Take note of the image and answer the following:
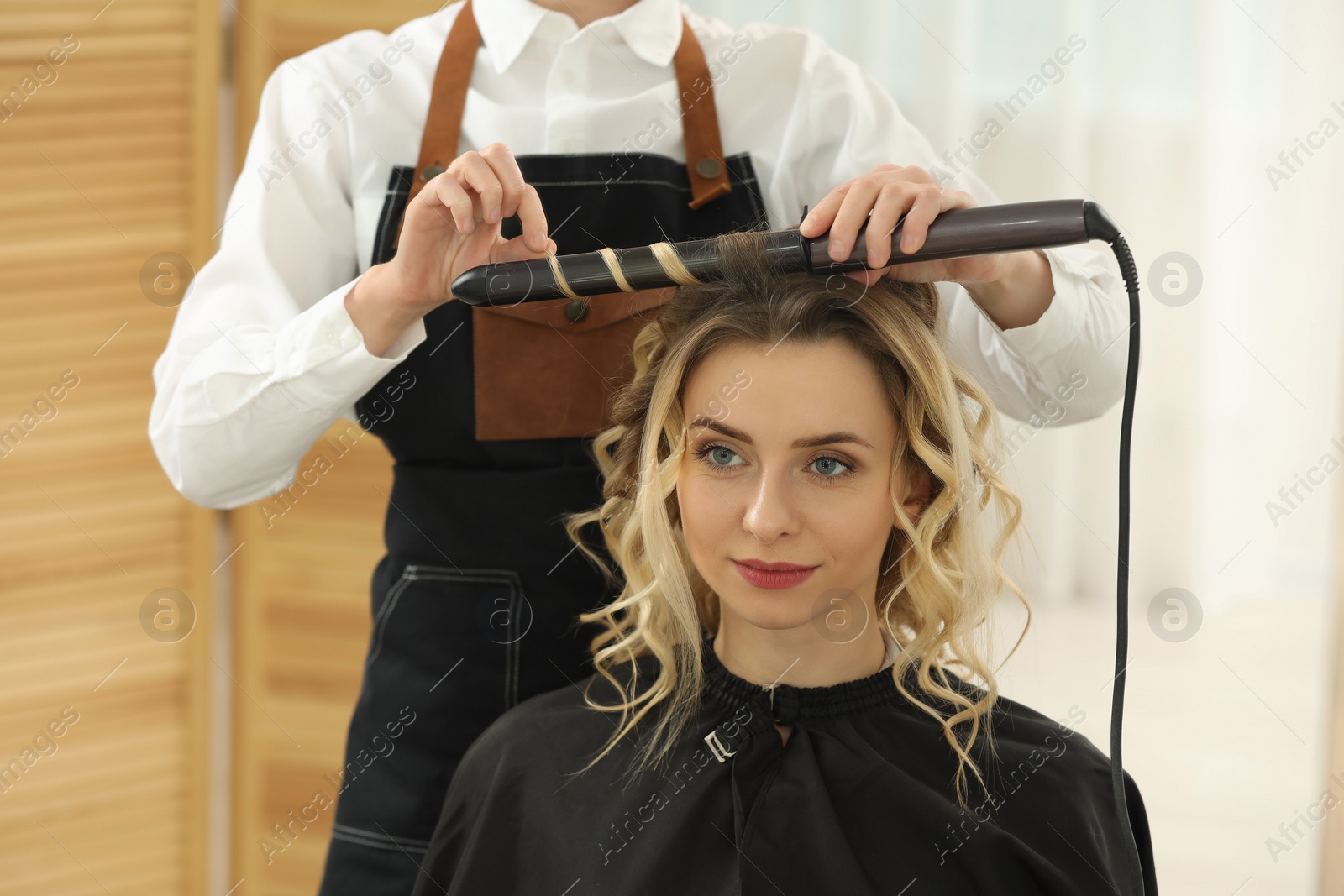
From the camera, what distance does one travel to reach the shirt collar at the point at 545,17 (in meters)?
1.46

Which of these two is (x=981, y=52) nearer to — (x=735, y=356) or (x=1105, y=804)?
(x=735, y=356)

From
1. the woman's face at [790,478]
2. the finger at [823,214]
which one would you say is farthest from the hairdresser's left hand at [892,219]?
the woman's face at [790,478]

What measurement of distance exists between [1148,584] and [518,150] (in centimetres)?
173

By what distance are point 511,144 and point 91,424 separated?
116 cm

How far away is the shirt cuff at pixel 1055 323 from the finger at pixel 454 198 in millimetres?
596

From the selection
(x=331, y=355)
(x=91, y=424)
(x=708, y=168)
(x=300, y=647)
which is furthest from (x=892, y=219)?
(x=300, y=647)

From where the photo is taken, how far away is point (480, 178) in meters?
1.08

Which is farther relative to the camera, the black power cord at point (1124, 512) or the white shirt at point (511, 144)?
the white shirt at point (511, 144)

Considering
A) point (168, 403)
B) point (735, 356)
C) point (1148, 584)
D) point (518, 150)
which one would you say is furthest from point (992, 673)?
point (1148, 584)

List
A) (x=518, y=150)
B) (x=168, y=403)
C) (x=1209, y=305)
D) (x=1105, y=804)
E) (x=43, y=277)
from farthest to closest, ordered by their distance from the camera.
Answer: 1. (x=1209, y=305)
2. (x=43, y=277)
3. (x=518, y=150)
4. (x=168, y=403)
5. (x=1105, y=804)

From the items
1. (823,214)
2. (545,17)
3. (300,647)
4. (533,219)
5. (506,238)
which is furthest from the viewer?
(300,647)

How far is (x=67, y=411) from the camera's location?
6.83ft

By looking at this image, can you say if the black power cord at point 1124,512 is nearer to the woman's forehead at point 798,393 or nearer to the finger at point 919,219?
the finger at point 919,219

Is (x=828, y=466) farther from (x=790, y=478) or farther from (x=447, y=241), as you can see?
(x=447, y=241)
